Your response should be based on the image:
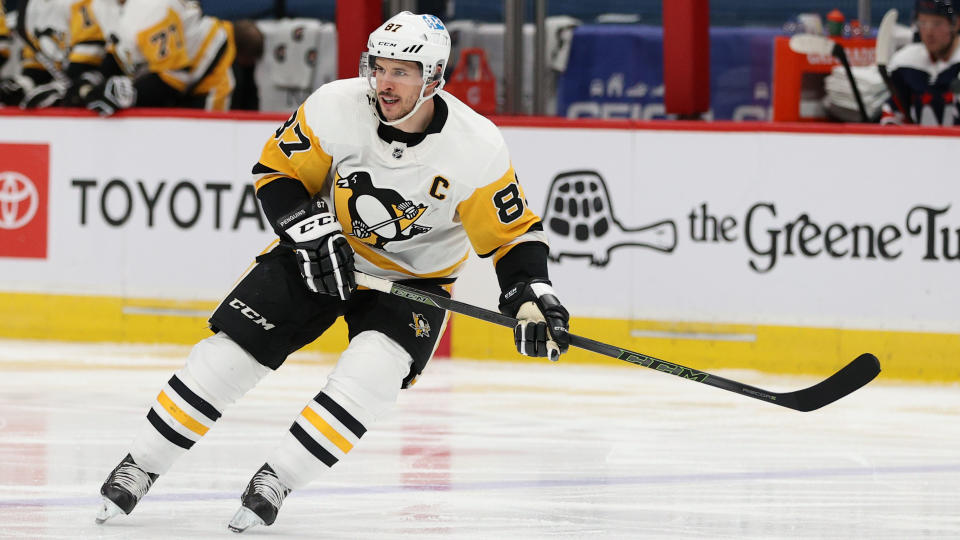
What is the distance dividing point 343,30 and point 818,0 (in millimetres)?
2462

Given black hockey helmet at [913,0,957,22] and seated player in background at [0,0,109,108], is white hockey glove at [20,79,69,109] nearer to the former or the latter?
seated player in background at [0,0,109,108]

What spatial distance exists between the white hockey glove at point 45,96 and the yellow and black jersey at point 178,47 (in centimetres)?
35

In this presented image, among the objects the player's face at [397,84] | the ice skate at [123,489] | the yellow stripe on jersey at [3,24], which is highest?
the player's face at [397,84]

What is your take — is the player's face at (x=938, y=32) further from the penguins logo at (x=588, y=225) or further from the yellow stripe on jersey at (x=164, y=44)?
the yellow stripe on jersey at (x=164, y=44)

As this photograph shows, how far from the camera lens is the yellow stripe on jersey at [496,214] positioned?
4.00 meters

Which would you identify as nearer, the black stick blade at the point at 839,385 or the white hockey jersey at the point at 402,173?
the white hockey jersey at the point at 402,173

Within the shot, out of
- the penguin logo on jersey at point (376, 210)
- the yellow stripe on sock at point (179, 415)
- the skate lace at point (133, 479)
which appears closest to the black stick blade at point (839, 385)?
the penguin logo on jersey at point (376, 210)

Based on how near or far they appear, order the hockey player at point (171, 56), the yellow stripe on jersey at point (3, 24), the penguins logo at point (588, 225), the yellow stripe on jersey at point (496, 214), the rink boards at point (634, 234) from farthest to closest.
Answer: the yellow stripe on jersey at point (3, 24)
the hockey player at point (171, 56)
the penguins logo at point (588, 225)
the rink boards at point (634, 234)
the yellow stripe on jersey at point (496, 214)

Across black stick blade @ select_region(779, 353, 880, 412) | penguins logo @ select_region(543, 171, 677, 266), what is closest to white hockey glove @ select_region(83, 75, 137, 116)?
penguins logo @ select_region(543, 171, 677, 266)

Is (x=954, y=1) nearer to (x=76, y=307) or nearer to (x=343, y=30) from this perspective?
(x=343, y=30)

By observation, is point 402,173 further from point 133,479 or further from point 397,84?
point 133,479

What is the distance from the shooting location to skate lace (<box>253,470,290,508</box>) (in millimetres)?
3826

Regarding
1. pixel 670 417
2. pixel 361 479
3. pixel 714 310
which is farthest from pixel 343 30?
pixel 361 479

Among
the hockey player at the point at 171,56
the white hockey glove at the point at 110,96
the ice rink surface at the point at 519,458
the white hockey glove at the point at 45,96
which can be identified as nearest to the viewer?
the ice rink surface at the point at 519,458
